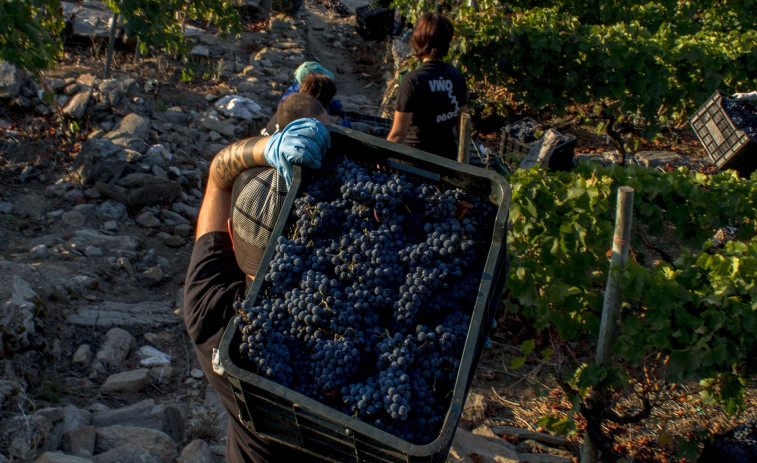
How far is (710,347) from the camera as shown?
2.64 metres

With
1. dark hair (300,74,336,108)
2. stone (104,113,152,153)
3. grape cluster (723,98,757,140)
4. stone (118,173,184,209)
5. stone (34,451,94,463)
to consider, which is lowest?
stone (34,451,94,463)

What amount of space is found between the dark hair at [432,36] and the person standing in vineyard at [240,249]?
231 centimetres

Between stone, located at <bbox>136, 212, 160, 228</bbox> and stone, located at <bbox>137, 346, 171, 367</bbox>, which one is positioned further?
stone, located at <bbox>136, 212, 160, 228</bbox>

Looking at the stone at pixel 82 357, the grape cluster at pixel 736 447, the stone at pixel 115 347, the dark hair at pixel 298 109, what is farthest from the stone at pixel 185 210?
the grape cluster at pixel 736 447

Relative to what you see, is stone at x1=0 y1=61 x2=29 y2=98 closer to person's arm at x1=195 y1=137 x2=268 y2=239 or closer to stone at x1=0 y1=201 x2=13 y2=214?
stone at x1=0 y1=201 x2=13 y2=214

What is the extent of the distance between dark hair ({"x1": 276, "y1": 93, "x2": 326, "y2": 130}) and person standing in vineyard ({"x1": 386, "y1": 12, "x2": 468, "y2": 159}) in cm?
138

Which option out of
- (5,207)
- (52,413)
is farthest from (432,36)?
(5,207)

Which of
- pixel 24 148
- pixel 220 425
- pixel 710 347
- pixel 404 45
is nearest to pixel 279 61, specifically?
pixel 404 45

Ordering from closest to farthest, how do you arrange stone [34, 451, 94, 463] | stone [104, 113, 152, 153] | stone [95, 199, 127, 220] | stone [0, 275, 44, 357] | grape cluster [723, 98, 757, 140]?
stone [34, 451, 94, 463] → stone [0, 275, 44, 357] → stone [95, 199, 127, 220] → stone [104, 113, 152, 153] → grape cluster [723, 98, 757, 140]

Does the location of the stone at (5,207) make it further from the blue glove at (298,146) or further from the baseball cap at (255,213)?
the blue glove at (298,146)

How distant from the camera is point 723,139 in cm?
617

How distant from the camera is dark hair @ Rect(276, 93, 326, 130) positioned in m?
2.39

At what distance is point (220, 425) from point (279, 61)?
756 cm

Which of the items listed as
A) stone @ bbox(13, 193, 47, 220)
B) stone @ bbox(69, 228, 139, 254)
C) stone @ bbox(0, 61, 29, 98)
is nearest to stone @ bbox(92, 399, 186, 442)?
stone @ bbox(69, 228, 139, 254)
